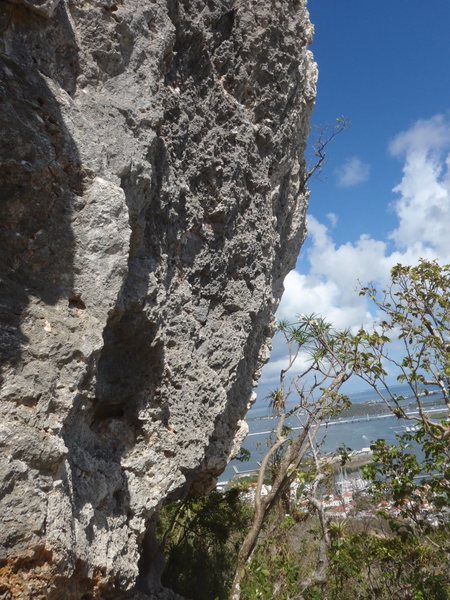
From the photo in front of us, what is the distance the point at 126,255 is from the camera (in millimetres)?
3830

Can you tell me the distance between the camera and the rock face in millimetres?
3215

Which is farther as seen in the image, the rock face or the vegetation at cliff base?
the vegetation at cliff base

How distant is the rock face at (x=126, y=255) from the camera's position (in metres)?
3.21

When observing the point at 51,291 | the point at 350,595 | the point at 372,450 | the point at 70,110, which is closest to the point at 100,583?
the point at 51,291

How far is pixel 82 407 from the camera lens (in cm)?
374

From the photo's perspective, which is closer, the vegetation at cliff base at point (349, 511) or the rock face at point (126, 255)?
the rock face at point (126, 255)

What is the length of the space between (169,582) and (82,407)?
18.1 feet

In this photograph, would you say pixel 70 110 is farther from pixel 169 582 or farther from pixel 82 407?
pixel 169 582

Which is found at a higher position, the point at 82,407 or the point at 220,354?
the point at 220,354

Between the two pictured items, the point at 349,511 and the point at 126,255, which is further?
the point at 349,511

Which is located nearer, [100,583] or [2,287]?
[2,287]

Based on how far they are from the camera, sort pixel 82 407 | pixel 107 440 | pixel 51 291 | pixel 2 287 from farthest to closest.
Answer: pixel 107 440, pixel 82 407, pixel 51 291, pixel 2 287

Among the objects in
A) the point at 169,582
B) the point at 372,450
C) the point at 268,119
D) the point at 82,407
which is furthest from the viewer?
the point at 169,582

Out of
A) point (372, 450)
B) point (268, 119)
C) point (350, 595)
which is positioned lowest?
point (350, 595)
